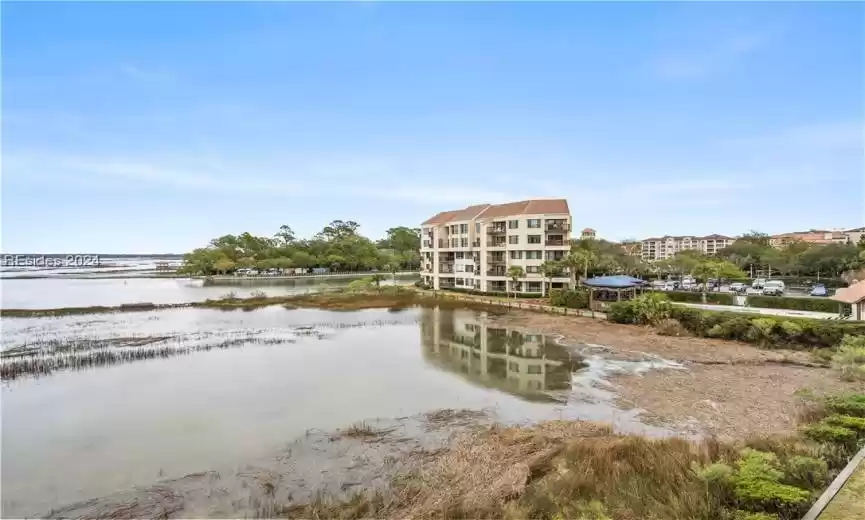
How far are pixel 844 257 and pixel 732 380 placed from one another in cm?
5257

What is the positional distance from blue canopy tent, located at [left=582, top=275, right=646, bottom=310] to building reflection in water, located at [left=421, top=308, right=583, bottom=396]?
38.2 ft

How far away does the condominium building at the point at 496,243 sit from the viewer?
49.9 metres

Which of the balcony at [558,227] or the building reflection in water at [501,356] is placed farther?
the balcony at [558,227]

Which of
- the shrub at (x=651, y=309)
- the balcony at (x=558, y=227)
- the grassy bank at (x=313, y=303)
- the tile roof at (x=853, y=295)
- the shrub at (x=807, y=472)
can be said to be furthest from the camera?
the balcony at (x=558, y=227)

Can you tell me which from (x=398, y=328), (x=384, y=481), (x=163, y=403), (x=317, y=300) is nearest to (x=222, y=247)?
(x=317, y=300)

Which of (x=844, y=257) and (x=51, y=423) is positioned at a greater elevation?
(x=844, y=257)

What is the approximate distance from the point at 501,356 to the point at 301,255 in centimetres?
8332

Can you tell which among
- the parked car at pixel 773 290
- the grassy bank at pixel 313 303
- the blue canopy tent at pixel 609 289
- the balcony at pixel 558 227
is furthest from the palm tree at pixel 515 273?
the parked car at pixel 773 290

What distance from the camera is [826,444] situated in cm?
1117

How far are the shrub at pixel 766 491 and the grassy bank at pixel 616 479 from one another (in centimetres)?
2

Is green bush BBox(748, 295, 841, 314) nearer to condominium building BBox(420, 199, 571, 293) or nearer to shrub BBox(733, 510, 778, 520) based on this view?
condominium building BBox(420, 199, 571, 293)

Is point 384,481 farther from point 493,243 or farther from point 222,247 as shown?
point 222,247

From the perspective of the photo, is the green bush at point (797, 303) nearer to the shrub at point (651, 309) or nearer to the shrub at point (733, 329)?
the shrub at point (651, 309)

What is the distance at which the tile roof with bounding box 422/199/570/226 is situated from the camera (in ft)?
166
